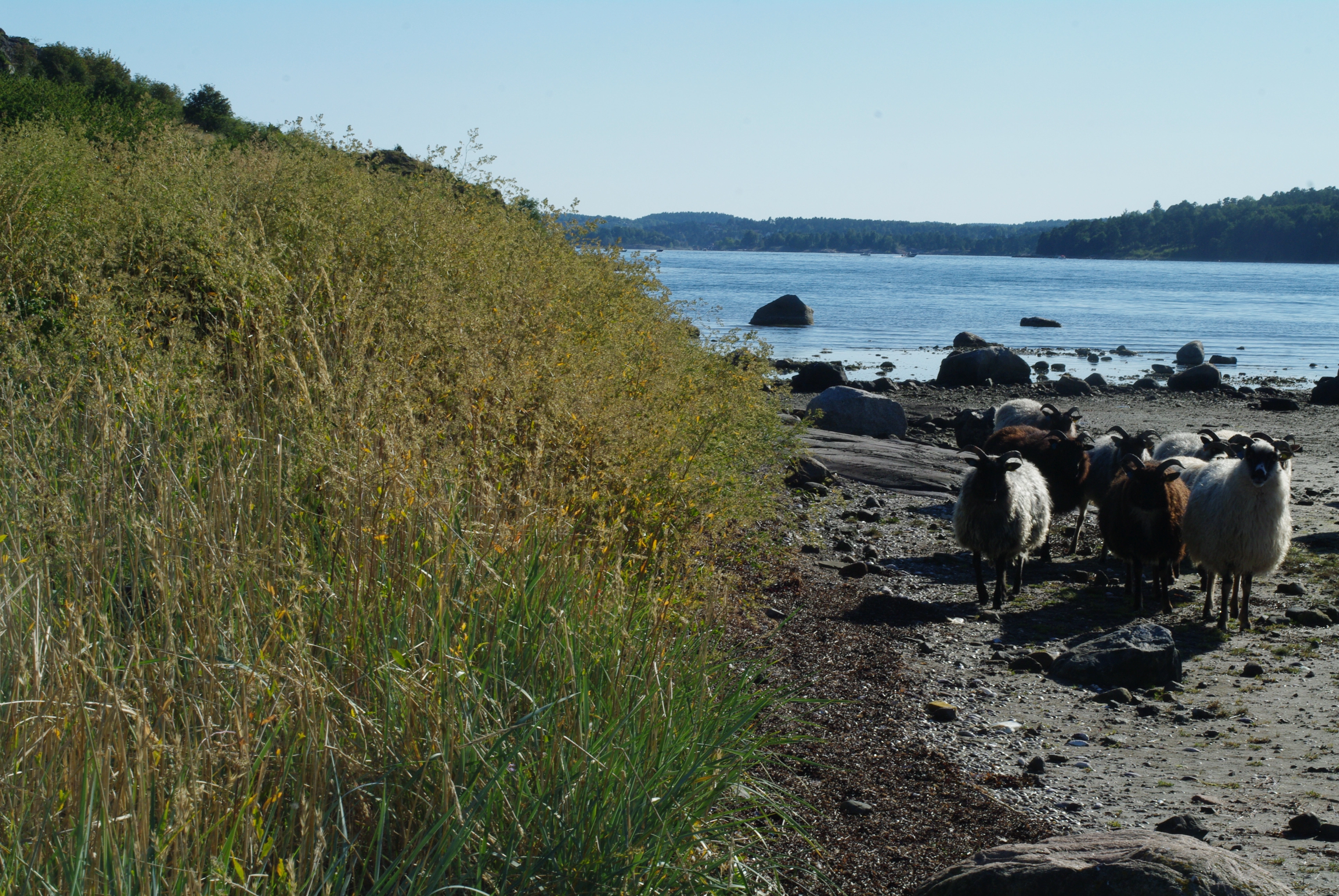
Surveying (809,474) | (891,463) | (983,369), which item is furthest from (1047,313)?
(809,474)

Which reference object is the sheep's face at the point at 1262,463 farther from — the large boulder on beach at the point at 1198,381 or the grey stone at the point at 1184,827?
the large boulder on beach at the point at 1198,381

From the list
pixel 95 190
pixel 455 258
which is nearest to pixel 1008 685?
pixel 455 258

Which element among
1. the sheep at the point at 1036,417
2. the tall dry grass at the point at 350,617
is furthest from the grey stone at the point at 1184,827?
the sheep at the point at 1036,417

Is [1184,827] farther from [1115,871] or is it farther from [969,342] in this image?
[969,342]

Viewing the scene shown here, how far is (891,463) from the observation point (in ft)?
52.9

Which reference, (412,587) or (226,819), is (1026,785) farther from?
(226,819)

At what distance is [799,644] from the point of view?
748cm

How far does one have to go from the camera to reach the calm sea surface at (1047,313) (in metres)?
42.3

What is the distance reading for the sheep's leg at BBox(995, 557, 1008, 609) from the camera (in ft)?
31.9

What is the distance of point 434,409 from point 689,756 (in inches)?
91.1

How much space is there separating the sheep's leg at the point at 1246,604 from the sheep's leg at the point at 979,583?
233 cm

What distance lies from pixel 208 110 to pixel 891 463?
35.8 metres

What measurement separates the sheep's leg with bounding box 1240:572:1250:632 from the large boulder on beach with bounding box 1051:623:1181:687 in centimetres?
182

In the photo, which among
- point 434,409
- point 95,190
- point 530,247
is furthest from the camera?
point 530,247
